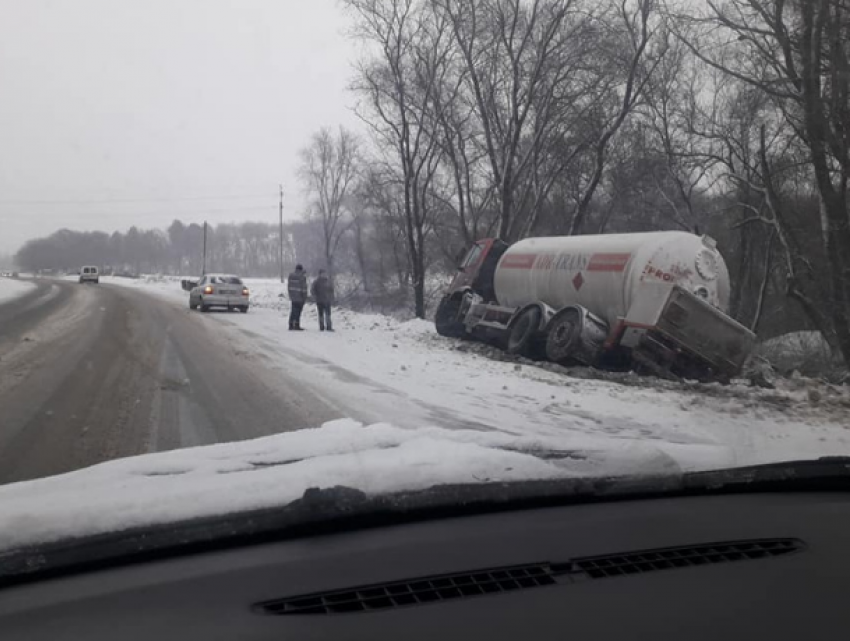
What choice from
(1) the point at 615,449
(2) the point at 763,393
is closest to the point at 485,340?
(2) the point at 763,393

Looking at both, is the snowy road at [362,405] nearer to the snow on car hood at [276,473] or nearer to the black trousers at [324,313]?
the snow on car hood at [276,473]

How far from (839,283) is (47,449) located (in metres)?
12.4

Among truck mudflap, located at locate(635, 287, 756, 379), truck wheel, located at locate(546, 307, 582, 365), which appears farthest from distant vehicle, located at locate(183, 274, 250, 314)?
truck mudflap, located at locate(635, 287, 756, 379)

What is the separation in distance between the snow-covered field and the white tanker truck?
80 cm

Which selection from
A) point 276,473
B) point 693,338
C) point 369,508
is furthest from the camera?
point 693,338

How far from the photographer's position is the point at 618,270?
44.8 feet

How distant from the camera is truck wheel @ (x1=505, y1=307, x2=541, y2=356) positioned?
15016mm

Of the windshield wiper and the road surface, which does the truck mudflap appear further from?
the windshield wiper

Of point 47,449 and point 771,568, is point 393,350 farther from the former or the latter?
point 771,568

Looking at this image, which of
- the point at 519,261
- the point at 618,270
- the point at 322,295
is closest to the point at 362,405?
the point at 618,270

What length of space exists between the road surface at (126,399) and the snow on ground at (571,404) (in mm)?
748

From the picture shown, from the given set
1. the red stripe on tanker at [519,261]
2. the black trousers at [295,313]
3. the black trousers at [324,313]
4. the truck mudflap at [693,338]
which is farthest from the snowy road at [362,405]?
the black trousers at [295,313]

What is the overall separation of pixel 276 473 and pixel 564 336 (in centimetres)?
1135

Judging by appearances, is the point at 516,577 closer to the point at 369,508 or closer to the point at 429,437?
the point at 369,508
